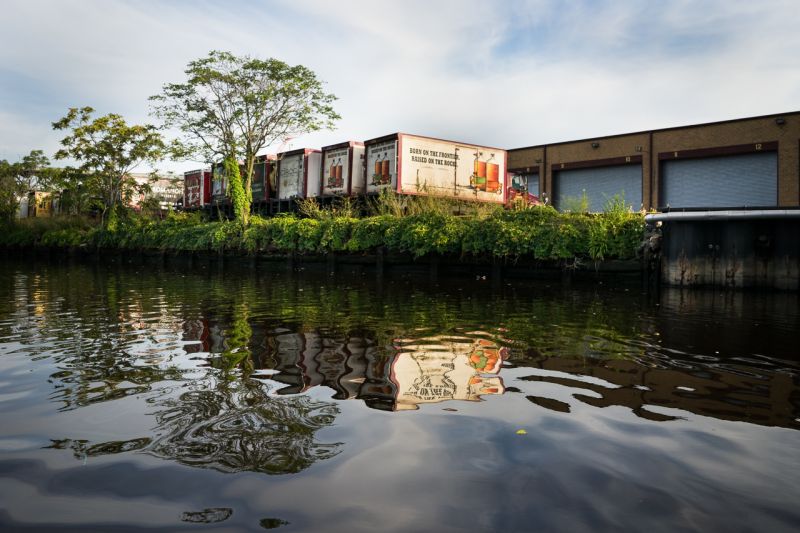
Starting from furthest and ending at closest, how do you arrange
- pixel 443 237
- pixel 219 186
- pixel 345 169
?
pixel 219 186, pixel 345 169, pixel 443 237

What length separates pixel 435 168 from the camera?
72.8ft

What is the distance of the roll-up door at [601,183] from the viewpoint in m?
32.2

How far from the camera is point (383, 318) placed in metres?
7.85

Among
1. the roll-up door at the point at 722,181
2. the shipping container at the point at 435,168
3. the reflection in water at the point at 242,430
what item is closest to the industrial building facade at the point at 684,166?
the roll-up door at the point at 722,181

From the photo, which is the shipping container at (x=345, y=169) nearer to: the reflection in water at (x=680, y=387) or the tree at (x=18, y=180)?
the reflection in water at (x=680, y=387)

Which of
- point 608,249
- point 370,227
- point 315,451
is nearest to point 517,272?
point 608,249

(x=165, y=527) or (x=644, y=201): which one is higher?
(x=644, y=201)

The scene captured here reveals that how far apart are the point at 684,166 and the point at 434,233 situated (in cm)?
2000

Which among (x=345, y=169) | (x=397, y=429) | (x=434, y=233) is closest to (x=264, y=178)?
(x=345, y=169)

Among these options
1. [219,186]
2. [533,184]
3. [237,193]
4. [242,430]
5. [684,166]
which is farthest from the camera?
[533,184]

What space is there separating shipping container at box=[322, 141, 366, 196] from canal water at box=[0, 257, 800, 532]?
18.1m

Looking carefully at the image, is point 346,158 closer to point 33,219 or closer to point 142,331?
point 142,331

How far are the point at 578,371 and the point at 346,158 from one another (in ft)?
69.3

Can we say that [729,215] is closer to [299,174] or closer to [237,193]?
[299,174]
